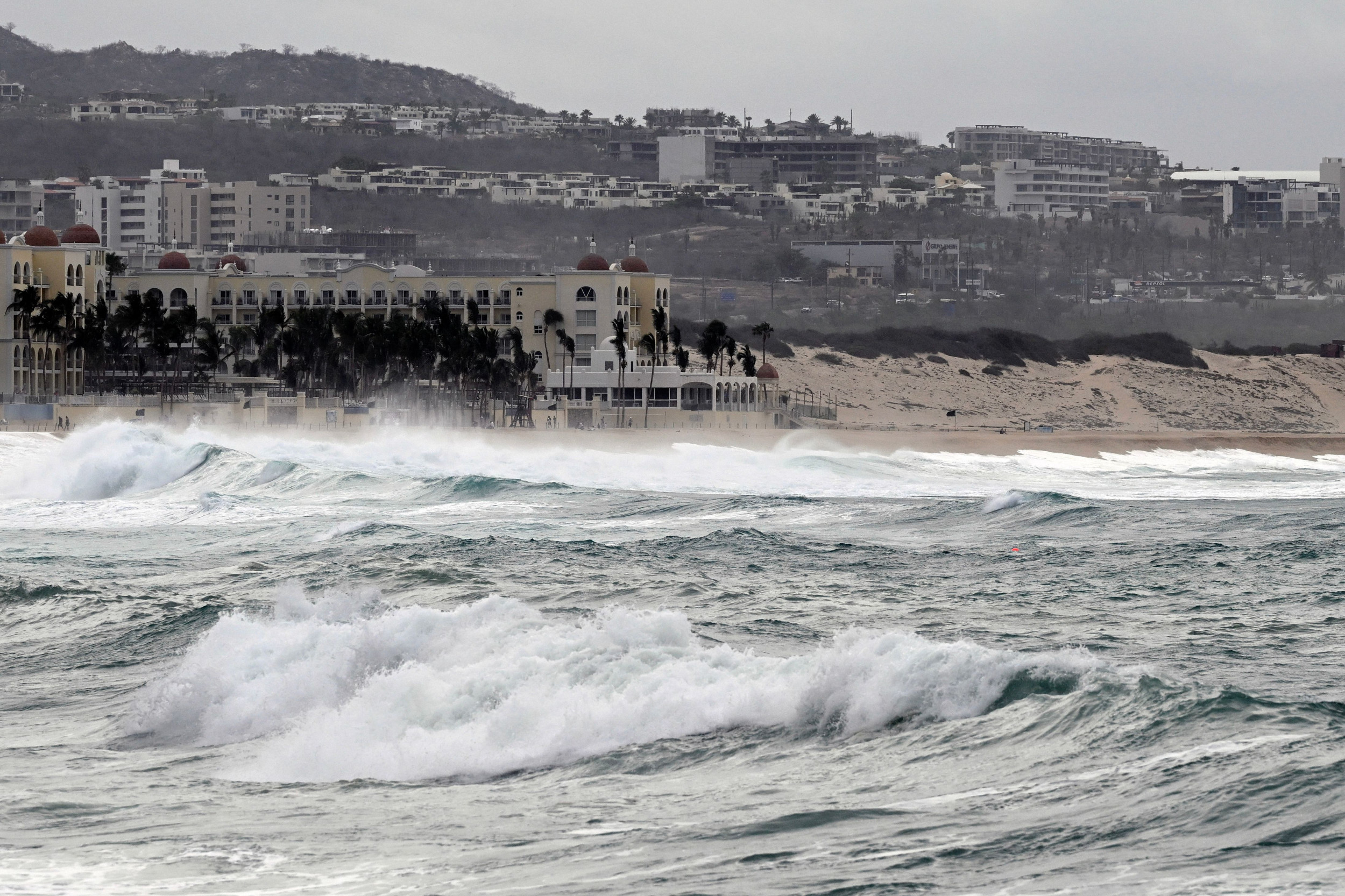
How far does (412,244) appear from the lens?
162m

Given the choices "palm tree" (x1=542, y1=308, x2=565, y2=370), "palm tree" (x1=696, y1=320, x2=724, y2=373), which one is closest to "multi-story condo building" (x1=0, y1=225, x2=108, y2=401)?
"palm tree" (x1=542, y1=308, x2=565, y2=370)

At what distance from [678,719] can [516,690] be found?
148 centimetres

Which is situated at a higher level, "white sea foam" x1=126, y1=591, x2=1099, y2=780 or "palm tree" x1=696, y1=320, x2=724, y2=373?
"palm tree" x1=696, y1=320, x2=724, y2=373

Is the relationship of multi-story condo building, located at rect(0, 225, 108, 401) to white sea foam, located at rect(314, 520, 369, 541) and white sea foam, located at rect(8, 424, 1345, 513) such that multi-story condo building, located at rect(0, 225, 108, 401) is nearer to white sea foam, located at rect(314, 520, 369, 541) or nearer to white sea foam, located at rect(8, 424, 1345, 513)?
white sea foam, located at rect(8, 424, 1345, 513)

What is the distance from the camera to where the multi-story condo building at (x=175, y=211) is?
18262cm

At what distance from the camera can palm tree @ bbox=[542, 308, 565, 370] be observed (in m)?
109

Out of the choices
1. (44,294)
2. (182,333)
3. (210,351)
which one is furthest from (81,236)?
(182,333)

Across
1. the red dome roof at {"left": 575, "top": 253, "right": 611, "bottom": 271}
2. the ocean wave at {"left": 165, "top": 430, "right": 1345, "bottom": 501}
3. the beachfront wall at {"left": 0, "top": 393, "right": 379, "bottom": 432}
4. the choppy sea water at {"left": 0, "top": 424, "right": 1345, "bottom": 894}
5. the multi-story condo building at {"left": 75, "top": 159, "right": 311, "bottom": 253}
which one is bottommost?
the ocean wave at {"left": 165, "top": 430, "right": 1345, "bottom": 501}

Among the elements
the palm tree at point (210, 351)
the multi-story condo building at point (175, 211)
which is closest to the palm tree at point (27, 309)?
the palm tree at point (210, 351)

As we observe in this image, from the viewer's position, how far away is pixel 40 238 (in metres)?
103

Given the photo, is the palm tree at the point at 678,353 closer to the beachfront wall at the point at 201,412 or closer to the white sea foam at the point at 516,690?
the beachfront wall at the point at 201,412

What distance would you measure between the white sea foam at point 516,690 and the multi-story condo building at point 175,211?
169 metres

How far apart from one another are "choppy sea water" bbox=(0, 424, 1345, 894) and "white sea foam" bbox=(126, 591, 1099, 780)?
4cm

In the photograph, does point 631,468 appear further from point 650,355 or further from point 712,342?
point 712,342
